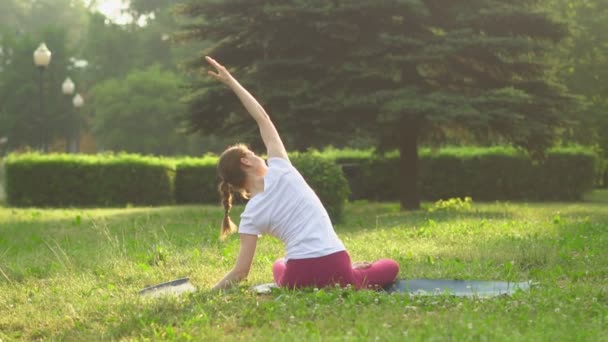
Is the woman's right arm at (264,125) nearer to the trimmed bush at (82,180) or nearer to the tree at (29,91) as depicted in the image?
the trimmed bush at (82,180)

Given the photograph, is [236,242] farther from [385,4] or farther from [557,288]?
[385,4]

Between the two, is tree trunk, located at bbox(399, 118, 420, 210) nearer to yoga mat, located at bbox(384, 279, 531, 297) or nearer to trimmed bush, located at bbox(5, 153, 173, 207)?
trimmed bush, located at bbox(5, 153, 173, 207)

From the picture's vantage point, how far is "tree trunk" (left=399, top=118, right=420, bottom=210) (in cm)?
1875

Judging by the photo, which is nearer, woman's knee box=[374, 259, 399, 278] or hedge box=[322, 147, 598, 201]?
woman's knee box=[374, 259, 399, 278]

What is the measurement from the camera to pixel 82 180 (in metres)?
23.4

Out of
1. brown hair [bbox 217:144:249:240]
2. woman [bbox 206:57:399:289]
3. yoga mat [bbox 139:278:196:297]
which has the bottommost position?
yoga mat [bbox 139:278:196:297]

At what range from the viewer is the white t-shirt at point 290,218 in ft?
20.9

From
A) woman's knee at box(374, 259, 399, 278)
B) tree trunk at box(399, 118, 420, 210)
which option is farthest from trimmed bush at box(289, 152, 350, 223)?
woman's knee at box(374, 259, 399, 278)

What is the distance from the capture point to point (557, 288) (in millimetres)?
6508

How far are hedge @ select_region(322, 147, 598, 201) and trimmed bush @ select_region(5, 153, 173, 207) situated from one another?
17.0ft

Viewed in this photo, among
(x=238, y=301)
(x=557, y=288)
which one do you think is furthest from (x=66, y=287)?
→ (x=557, y=288)

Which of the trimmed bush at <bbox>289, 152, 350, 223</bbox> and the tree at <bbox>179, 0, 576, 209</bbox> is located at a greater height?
the tree at <bbox>179, 0, 576, 209</bbox>

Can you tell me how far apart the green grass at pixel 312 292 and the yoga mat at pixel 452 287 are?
210mm

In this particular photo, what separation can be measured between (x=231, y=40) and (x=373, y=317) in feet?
44.9
